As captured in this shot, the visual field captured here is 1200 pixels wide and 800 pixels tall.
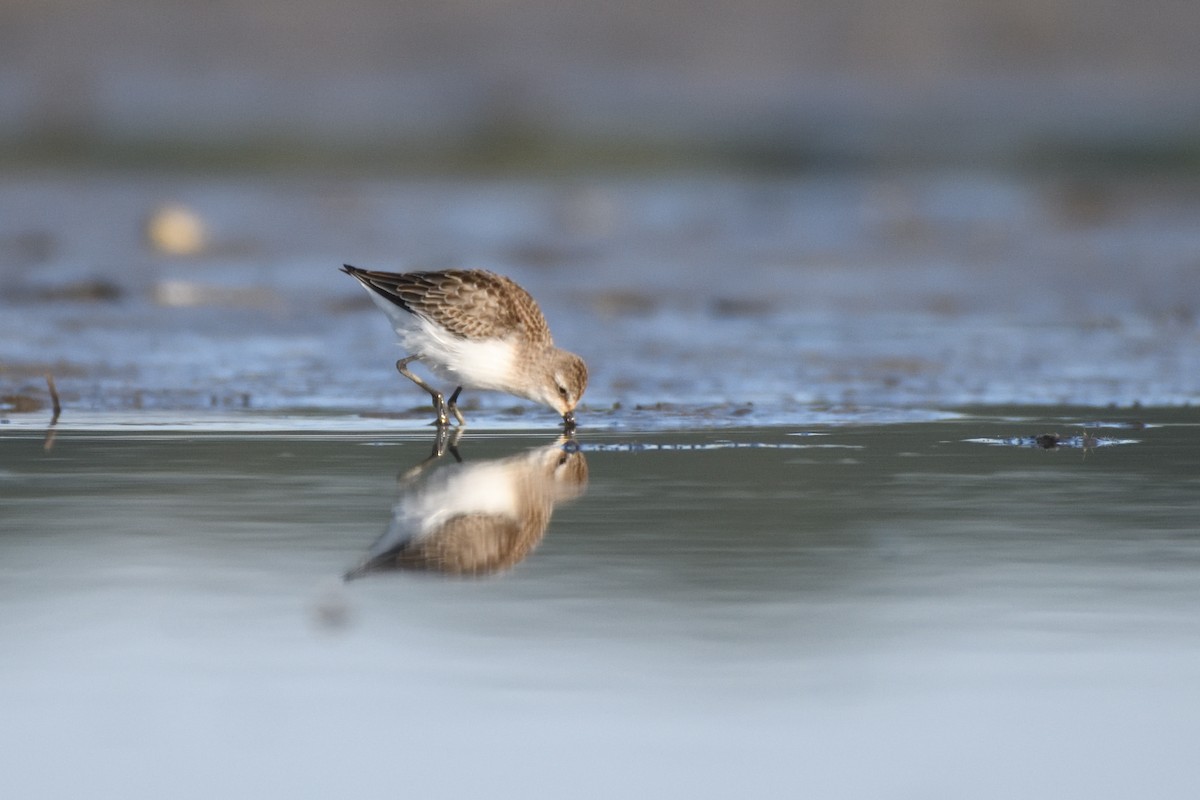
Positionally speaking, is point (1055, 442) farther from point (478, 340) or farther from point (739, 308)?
point (739, 308)

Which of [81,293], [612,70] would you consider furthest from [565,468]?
[612,70]

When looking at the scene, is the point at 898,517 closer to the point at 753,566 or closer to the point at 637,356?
the point at 753,566

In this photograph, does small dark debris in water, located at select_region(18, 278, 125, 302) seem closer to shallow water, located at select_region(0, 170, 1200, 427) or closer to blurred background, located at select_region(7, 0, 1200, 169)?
shallow water, located at select_region(0, 170, 1200, 427)

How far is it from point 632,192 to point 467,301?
14960mm

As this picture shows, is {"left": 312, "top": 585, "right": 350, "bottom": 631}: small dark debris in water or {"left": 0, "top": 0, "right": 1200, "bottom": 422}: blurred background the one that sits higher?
{"left": 0, "top": 0, "right": 1200, "bottom": 422}: blurred background

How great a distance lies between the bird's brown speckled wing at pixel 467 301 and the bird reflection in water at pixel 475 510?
1049mm

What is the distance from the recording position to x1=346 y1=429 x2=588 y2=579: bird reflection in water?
7332mm

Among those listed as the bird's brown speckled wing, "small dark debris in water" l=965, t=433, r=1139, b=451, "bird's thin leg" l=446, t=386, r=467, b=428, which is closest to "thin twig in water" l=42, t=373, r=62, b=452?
the bird's brown speckled wing

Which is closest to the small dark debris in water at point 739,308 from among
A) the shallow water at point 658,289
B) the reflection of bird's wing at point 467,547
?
the shallow water at point 658,289

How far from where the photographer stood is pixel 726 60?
36469 mm

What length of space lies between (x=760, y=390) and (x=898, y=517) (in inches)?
157

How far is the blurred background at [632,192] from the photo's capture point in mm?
13305

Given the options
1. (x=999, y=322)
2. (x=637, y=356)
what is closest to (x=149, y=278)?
(x=637, y=356)

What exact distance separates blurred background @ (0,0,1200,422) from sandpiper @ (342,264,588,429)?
74 cm
